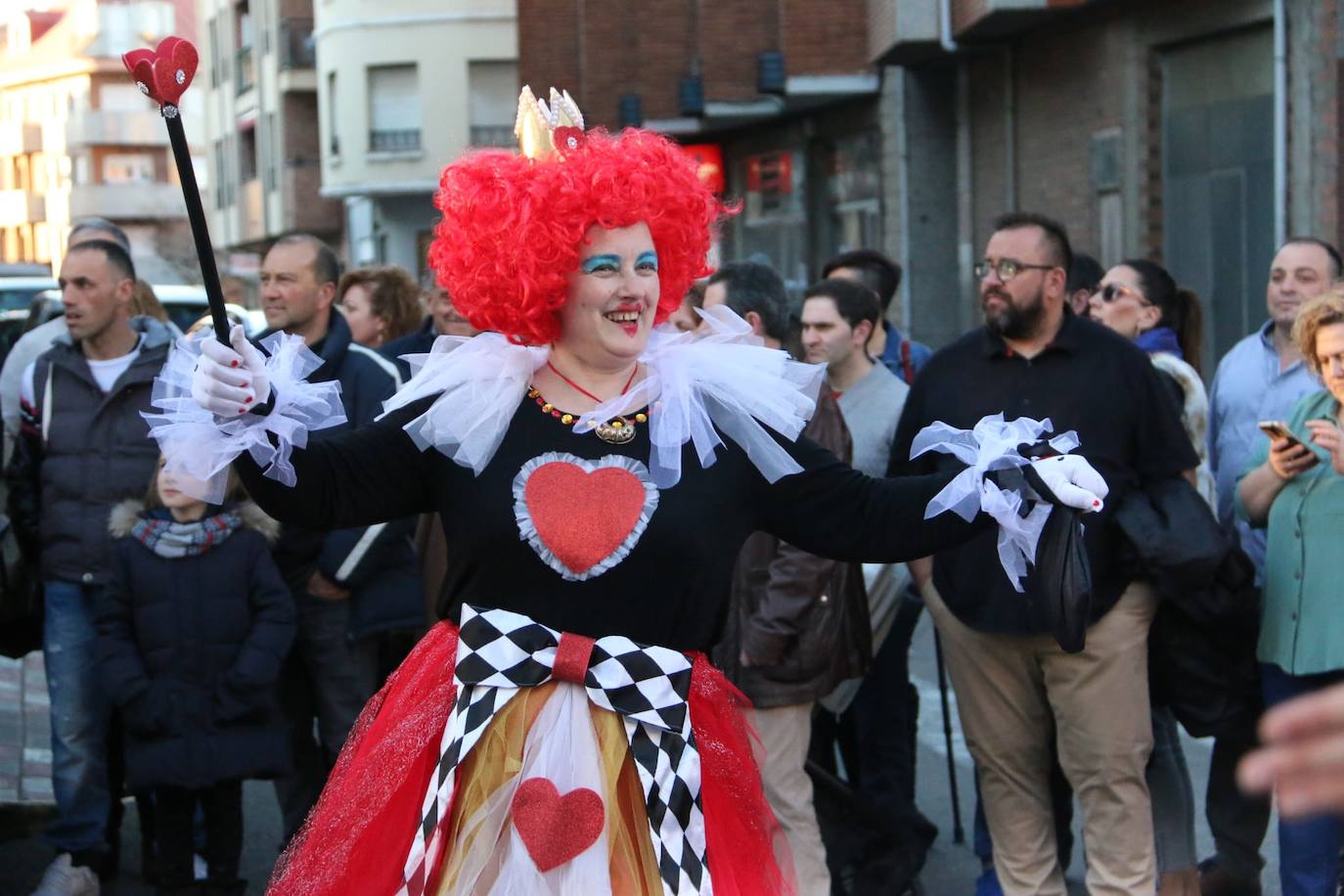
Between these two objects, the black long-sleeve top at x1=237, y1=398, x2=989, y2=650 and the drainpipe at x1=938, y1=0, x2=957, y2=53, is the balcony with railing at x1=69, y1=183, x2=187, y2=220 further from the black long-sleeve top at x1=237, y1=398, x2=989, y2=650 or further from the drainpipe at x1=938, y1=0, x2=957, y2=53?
the black long-sleeve top at x1=237, y1=398, x2=989, y2=650

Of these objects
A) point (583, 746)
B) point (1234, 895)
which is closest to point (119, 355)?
point (583, 746)

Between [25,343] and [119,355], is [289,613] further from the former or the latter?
[25,343]

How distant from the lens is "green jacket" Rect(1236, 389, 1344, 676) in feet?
17.4

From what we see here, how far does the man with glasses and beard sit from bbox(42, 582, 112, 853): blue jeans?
2647 millimetres

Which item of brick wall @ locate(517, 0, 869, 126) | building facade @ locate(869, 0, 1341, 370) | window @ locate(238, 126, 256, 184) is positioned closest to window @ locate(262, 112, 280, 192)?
window @ locate(238, 126, 256, 184)

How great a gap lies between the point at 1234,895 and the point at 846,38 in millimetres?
15233

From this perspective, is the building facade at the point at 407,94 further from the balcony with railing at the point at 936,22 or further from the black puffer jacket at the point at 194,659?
the black puffer jacket at the point at 194,659

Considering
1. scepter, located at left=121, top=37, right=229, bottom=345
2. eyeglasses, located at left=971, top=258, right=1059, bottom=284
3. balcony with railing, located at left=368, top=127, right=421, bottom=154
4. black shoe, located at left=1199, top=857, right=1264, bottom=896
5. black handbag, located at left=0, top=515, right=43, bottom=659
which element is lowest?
Answer: black shoe, located at left=1199, top=857, right=1264, bottom=896

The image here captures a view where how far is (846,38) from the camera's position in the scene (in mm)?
20062

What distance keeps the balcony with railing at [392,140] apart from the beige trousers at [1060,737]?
107ft

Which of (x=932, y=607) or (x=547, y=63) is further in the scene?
(x=547, y=63)

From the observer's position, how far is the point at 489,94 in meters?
36.6

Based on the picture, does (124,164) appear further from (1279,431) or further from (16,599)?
(1279,431)

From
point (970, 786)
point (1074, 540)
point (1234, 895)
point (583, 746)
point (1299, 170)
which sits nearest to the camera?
point (583, 746)
